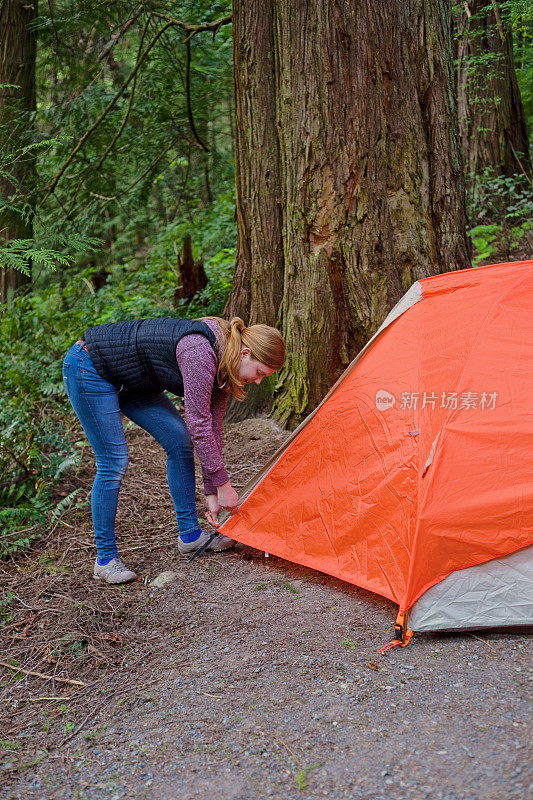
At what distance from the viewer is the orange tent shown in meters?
2.69

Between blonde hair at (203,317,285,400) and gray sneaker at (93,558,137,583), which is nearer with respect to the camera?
blonde hair at (203,317,285,400)

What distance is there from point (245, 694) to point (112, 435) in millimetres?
1406

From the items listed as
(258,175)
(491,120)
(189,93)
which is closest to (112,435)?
(258,175)

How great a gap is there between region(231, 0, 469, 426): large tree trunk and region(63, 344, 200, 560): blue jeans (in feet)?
4.38

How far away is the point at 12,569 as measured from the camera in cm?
396

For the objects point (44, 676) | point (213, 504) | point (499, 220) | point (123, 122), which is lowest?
point (44, 676)

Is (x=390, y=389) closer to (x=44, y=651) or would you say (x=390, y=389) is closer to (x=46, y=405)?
(x=44, y=651)

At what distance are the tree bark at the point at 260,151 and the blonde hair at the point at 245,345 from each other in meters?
1.92

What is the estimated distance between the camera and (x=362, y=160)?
416 centimetres

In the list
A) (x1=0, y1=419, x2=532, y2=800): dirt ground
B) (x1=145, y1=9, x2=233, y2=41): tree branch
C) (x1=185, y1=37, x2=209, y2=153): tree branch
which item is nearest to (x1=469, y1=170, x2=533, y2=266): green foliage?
(x1=185, y1=37, x2=209, y2=153): tree branch

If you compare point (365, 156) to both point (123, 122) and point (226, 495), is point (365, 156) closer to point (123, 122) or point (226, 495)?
point (226, 495)

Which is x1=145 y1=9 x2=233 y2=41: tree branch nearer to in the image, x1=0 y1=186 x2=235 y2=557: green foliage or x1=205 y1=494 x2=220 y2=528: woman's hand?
x1=0 y1=186 x2=235 y2=557: green foliage

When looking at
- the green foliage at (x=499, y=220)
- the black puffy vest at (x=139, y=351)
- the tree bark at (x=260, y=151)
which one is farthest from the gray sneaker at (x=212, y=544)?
the green foliage at (x=499, y=220)

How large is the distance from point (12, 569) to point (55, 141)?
238 cm
